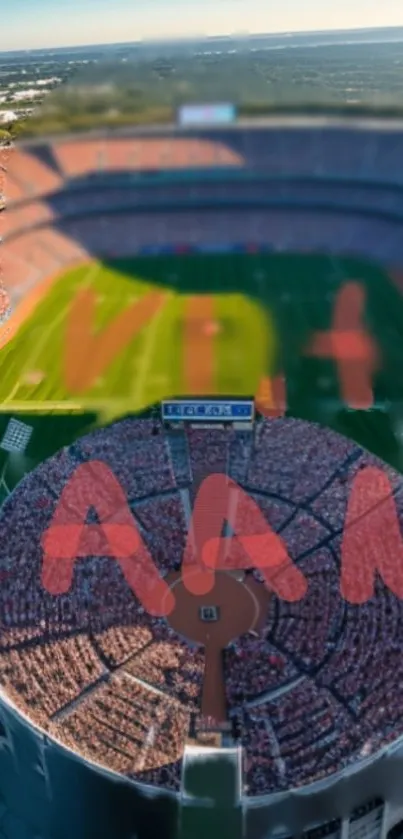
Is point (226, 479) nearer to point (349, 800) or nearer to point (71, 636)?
point (71, 636)

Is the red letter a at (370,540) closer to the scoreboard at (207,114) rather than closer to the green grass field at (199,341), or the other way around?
the green grass field at (199,341)

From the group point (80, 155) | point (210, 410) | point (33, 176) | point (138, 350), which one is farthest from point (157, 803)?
point (80, 155)

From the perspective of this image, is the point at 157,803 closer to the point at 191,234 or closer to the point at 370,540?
the point at 370,540

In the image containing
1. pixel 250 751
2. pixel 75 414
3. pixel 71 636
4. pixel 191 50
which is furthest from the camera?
pixel 191 50

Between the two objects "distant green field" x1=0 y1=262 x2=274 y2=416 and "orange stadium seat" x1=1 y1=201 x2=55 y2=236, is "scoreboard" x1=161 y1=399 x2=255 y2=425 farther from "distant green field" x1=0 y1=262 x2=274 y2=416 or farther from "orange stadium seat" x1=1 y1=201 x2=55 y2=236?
"orange stadium seat" x1=1 y1=201 x2=55 y2=236

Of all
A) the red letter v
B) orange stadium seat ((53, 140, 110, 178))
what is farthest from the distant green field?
orange stadium seat ((53, 140, 110, 178))

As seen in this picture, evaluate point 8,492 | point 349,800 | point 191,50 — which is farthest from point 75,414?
point 191,50

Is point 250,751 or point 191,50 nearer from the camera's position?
point 250,751
